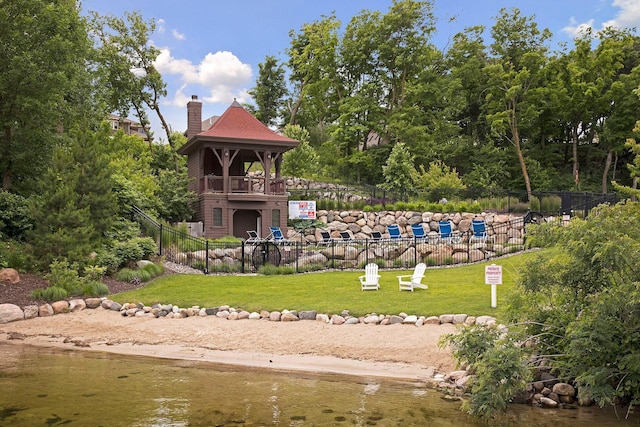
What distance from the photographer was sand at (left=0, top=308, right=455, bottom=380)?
10.1 meters

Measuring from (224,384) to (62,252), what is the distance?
9.03 metres

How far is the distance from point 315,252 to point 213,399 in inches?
514

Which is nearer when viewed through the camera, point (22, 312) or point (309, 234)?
point (22, 312)

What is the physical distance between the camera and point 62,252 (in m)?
15.6

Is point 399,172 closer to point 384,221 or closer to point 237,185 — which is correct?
point 384,221

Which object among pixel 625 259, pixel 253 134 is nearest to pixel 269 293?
pixel 625 259

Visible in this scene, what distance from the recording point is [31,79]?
18.4 m

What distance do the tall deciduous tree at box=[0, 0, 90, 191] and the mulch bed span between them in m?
5.79

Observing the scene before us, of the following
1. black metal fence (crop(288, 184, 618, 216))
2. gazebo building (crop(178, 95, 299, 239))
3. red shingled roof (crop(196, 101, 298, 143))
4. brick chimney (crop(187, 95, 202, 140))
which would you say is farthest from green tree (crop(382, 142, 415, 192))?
brick chimney (crop(187, 95, 202, 140))

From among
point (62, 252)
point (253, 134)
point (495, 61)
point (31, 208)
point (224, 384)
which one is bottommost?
point (224, 384)

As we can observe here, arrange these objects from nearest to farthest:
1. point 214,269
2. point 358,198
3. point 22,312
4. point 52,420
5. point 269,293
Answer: point 52,420, point 22,312, point 269,293, point 214,269, point 358,198

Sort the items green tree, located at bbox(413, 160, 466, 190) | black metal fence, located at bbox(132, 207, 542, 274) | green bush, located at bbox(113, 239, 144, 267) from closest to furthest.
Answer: green bush, located at bbox(113, 239, 144, 267)
black metal fence, located at bbox(132, 207, 542, 274)
green tree, located at bbox(413, 160, 466, 190)

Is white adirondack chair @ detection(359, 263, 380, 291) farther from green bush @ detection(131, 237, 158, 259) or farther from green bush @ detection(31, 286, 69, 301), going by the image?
green bush @ detection(31, 286, 69, 301)

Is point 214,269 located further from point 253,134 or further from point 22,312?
point 253,134
